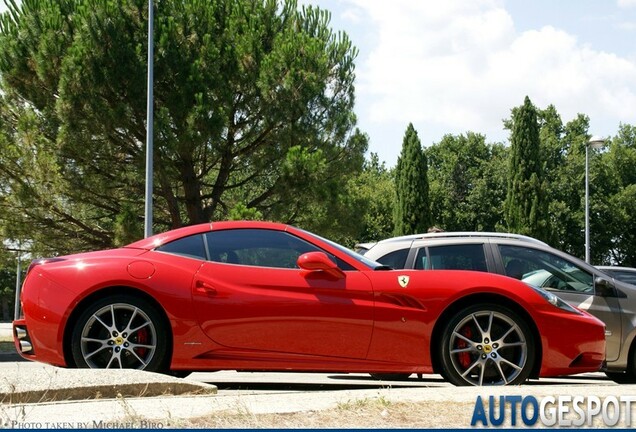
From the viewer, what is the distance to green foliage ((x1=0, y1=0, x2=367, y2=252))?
2380 centimetres

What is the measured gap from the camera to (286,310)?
24.2 ft

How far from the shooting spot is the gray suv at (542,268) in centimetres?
998

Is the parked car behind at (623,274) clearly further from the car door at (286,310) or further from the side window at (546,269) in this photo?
the car door at (286,310)

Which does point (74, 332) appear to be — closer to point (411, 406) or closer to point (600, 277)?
point (411, 406)

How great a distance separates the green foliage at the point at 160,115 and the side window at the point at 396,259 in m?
13.4

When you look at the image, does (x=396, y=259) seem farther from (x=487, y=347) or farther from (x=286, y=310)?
(x=286, y=310)

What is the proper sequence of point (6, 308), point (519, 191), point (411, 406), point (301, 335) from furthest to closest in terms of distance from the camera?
point (6, 308)
point (519, 191)
point (301, 335)
point (411, 406)

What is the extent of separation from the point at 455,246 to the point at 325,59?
54.2ft

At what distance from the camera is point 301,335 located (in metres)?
7.34

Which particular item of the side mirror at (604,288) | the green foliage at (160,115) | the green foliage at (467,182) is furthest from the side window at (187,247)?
the green foliage at (467,182)

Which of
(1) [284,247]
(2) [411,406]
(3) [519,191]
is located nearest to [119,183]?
(1) [284,247]

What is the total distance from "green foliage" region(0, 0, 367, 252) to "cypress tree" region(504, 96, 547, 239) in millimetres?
26014

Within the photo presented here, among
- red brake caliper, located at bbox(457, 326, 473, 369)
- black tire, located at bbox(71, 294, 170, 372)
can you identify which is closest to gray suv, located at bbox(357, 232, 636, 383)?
red brake caliper, located at bbox(457, 326, 473, 369)

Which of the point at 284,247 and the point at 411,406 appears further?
the point at 284,247
